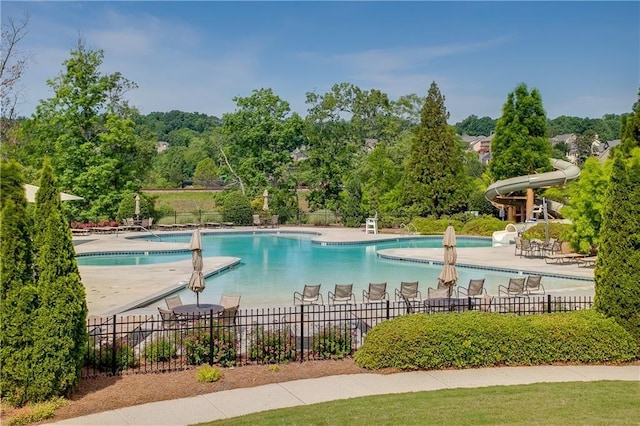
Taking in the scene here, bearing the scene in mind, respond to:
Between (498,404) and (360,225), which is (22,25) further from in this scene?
(360,225)

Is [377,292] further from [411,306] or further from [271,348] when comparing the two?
[271,348]

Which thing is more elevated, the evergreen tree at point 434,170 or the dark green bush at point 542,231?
the evergreen tree at point 434,170

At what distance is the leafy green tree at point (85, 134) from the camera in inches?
1604

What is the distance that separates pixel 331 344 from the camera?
1055cm

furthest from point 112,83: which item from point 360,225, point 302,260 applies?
point 302,260

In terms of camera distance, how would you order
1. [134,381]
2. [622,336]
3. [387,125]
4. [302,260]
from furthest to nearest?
[387,125], [302,260], [622,336], [134,381]

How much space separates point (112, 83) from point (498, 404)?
133ft

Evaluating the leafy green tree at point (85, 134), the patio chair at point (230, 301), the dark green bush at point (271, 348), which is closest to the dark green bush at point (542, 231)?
the patio chair at point (230, 301)

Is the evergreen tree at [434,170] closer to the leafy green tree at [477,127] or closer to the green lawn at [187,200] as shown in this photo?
the green lawn at [187,200]

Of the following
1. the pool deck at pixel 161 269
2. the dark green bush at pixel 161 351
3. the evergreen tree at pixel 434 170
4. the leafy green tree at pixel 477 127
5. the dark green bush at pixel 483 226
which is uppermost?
the leafy green tree at pixel 477 127

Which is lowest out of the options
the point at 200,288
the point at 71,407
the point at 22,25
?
the point at 71,407

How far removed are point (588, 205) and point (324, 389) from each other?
16.1m

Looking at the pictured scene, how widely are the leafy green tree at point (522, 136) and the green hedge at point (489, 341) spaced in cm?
3715

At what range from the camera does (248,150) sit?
4941 centimetres
